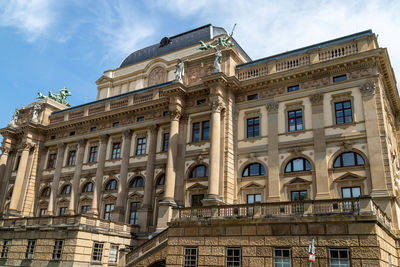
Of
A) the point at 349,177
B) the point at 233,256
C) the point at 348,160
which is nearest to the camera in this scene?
the point at 233,256

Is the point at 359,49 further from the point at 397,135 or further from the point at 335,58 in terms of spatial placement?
the point at 397,135

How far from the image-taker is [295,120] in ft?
107

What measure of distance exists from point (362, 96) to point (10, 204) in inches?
1573

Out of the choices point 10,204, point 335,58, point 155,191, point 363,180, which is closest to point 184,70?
point 155,191

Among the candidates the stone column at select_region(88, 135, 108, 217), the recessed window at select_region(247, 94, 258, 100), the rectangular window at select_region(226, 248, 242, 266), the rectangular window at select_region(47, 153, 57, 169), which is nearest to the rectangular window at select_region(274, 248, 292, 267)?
the rectangular window at select_region(226, 248, 242, 266)

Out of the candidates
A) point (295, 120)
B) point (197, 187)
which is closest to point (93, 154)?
point (197, 187)

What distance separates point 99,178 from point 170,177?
10.7 metres

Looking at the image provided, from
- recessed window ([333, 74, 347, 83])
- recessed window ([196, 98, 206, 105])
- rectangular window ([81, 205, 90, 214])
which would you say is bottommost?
rectangular window ([81, 205, 90, 214])

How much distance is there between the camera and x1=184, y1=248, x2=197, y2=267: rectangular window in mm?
23234

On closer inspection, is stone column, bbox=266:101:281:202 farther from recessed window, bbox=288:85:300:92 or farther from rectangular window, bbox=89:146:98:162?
rectangular window, bbox=89:146:98:162

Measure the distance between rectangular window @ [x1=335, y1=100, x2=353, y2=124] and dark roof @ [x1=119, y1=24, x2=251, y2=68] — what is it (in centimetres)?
2079

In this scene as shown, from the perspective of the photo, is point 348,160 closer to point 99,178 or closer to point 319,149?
point 319,149

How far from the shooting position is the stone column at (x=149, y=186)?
35969 millimetres

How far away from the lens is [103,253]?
31.3 m
